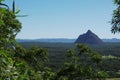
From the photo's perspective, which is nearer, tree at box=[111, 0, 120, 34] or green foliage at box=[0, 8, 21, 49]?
green foliage at box=[0, 8, 21, 49]

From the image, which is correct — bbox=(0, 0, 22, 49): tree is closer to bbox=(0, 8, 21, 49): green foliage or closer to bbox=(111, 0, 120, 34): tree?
bbox=(0, 8, 21, 49): green foliage

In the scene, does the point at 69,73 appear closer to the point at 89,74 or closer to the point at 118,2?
the point at 89,74

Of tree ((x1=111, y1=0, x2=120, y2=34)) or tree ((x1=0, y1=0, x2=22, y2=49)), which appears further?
tree ((x1=111, y1=0, x2=120, y2=34))

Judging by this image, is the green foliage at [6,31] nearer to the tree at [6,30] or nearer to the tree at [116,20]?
the tree at [6,30]

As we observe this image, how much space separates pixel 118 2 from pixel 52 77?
5086cm

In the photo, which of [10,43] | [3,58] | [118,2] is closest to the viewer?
[3,58]

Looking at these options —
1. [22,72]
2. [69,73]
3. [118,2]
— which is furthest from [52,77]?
[22,72]

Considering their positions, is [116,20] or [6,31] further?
[116,20]

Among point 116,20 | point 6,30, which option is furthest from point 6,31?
point 116,20

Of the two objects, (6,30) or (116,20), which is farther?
(116,20)

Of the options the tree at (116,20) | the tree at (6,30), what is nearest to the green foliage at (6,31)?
the tree at (6,30)

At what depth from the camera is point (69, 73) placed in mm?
72312

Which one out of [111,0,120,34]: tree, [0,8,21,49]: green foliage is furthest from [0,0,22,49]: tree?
[111,0,120,34]: tree

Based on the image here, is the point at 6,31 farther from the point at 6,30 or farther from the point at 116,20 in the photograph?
the point at 116,20
